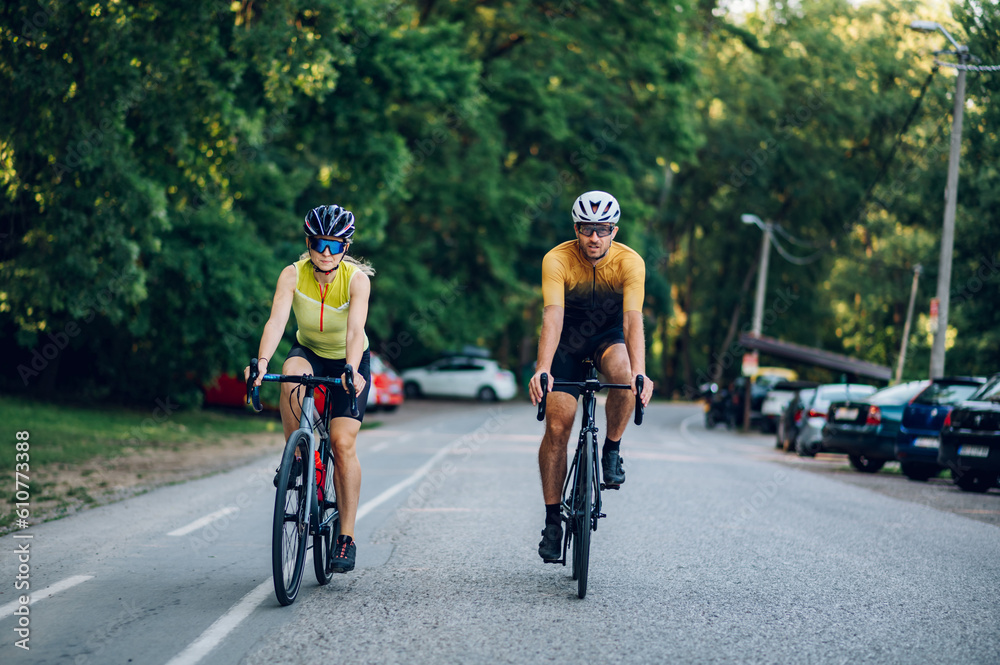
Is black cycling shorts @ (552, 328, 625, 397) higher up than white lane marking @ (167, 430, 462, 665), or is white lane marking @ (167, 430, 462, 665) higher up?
black cycling shorts @ (552, 328, 625, 397)

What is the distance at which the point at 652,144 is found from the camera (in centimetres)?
3247

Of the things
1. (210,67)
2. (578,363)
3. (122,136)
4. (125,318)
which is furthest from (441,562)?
(125,318)

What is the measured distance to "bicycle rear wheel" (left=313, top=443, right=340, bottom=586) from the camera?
5918mm

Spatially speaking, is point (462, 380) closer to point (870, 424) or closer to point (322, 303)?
point (870, 424)

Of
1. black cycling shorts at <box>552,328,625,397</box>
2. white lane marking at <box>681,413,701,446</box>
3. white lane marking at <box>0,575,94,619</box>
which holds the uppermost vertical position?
black cycling shorts at <box>552,328,625,397</box>

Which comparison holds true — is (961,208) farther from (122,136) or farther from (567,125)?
(122,136)

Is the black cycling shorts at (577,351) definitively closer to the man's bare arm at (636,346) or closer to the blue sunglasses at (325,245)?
the man's bare arm at (636,346)

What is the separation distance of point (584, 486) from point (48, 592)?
2.95m

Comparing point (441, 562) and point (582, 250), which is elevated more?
point (582, 250)

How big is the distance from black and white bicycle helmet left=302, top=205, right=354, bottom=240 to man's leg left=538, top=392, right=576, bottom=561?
1493 millimetres

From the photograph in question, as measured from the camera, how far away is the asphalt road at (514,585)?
4797 millimetres

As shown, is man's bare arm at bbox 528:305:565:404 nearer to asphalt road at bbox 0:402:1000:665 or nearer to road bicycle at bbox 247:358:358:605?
road bicycle at bbox 247:358:358:605

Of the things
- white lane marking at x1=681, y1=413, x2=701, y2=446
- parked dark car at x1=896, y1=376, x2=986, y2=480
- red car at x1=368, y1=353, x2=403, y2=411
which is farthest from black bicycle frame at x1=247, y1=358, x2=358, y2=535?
red car at x1=368, y1=353, x2=403, y2=411

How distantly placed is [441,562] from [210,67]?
34.6 ft
